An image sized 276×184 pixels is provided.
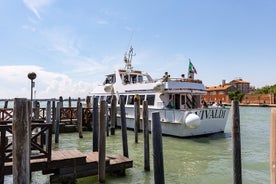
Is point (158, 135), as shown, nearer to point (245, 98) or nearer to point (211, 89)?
point (245, 98)

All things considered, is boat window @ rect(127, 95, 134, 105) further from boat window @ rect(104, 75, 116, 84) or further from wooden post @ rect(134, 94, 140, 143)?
boat window @ rect(104, 75, 116, 84)

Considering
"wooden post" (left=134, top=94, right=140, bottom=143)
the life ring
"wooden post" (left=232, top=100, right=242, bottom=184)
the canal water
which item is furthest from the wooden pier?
the life ring

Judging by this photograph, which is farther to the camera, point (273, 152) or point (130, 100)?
point (130, 100)

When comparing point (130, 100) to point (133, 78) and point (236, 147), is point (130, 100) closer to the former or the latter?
point (133, 78)

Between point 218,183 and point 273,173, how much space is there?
5824mm

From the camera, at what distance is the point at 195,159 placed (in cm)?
1257

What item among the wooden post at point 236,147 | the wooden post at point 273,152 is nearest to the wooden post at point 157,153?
the wooden post at point 236,147

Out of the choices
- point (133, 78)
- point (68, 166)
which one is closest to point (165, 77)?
point (133, 78)

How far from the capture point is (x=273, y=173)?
3.77 m

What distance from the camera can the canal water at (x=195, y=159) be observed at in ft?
31.2

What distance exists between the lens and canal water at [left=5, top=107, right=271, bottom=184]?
9500mm

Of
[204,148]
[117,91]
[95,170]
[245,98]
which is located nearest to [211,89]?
[245,98]

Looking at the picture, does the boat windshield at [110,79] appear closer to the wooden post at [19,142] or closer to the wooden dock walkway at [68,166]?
the wooden dock walkway at [68,166]

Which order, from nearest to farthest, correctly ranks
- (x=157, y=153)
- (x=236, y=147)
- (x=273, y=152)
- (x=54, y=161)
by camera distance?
1. (x=273, y=152)
2. (x=236, y=147)
3. (x=157, y=153)
4. (x=54, y=161)
